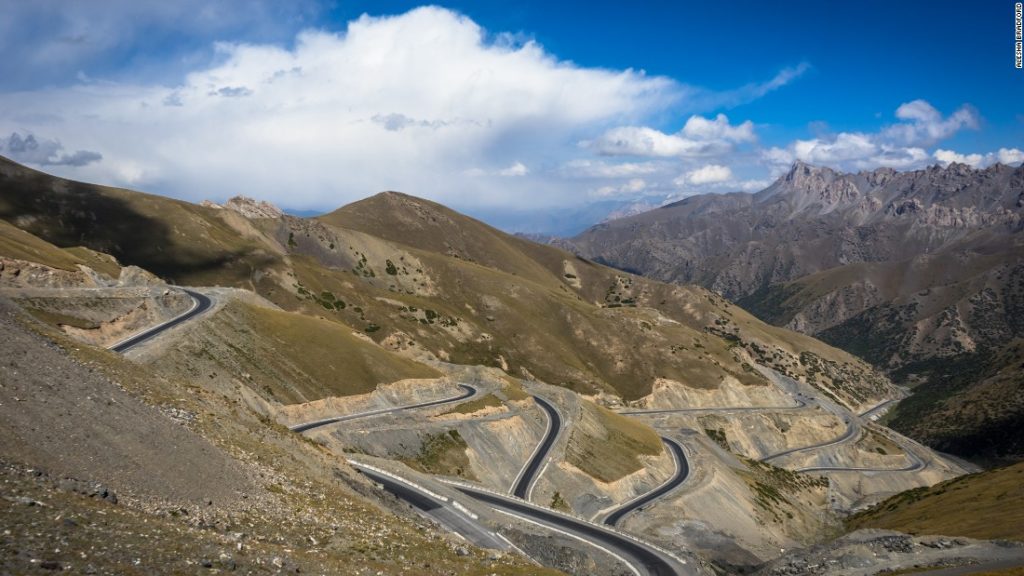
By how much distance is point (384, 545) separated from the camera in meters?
33.6

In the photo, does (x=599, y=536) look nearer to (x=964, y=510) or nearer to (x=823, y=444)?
(x=964, y=510)

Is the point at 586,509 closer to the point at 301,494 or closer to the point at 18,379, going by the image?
the point at 301,494

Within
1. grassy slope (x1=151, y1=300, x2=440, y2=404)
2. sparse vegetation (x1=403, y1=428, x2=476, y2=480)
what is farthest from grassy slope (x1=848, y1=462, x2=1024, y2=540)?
grassy slope (x1=151, y1=300, x2=440, y2=404)

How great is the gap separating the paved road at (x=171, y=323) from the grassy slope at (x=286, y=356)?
3089 millimetres

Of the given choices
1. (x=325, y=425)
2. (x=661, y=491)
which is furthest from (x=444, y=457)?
(x=661, y=491)

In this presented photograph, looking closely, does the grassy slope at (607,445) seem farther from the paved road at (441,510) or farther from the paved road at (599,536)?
the paved road at (441,510)

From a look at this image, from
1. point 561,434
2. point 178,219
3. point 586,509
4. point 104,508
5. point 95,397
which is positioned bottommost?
point 586,509

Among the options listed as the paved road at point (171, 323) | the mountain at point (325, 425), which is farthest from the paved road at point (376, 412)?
the paved road at point (171, 323)

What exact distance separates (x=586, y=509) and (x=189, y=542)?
208ft

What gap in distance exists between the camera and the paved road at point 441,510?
164 ft

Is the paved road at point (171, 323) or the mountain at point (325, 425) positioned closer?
the mountain at point (325, 425)

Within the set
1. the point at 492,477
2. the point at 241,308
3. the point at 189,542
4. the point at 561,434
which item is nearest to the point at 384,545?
the point at 189,542

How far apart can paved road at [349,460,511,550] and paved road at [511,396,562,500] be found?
850 inches

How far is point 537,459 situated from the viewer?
8756cm
